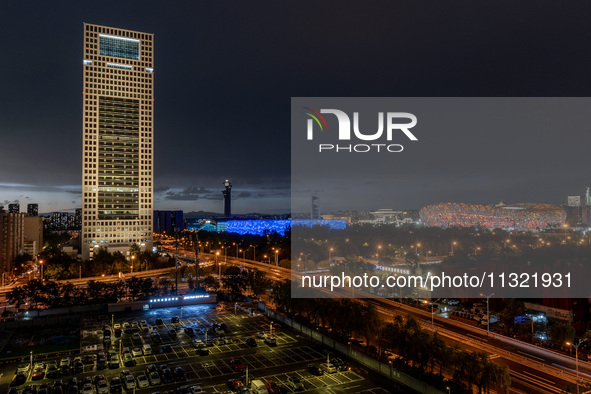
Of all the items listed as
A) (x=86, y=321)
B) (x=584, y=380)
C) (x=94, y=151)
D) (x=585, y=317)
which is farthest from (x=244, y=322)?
(x=94, y=151)

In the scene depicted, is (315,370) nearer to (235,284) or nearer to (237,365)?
(237,365)

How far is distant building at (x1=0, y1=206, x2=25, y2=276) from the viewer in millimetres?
36969

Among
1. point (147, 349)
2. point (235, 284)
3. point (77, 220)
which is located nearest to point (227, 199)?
point (77, 220)

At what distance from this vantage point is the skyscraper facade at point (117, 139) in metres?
47.0

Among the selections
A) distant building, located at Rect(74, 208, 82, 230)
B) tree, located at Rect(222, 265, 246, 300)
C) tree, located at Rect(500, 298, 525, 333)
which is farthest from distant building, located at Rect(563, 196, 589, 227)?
distant building, located at Rect(74, 208, 82, 230)

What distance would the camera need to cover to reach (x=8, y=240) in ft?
129

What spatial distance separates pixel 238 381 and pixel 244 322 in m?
7.79

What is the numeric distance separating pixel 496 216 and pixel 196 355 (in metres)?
77.7

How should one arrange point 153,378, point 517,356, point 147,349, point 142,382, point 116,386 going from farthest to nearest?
1. point 147,349
2. point 517,356
3. point 153,378
4. point 142,382
5. point 116,386

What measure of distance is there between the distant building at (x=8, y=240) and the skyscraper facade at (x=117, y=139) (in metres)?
6.53

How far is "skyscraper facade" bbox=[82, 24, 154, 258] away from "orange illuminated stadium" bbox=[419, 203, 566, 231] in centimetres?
5557

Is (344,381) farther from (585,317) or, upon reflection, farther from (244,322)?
(585,317)

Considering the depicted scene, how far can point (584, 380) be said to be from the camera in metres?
13.0

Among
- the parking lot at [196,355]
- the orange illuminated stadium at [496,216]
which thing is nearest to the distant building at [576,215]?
the orange illuminated stadium at [496,216]
